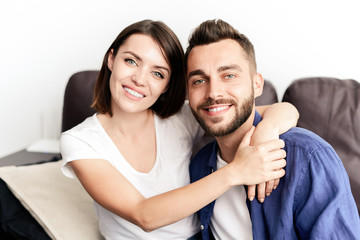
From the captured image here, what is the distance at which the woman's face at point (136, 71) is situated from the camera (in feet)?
4.59

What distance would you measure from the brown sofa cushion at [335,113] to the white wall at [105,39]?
1.04 ft

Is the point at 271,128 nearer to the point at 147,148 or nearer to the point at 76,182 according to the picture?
the point at 147,148

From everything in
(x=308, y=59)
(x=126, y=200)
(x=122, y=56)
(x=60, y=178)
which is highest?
(x=122, y=56)

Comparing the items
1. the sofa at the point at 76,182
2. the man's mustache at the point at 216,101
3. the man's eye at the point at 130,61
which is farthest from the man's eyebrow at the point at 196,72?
the sofa at the point at 76,182

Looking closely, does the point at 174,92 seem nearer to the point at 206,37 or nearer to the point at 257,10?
the point at 206,37

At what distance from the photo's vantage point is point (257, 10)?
2.03 metres

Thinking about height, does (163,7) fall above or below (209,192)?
above

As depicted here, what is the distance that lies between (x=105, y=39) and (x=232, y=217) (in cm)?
153

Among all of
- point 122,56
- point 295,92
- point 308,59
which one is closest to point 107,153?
point 122,56

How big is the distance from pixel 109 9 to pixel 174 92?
994 mm

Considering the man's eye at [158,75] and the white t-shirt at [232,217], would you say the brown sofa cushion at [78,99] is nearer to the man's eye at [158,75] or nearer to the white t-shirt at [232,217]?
the man's eye at [158,75]

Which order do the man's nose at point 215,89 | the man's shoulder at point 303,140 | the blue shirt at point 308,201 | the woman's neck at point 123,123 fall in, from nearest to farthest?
1. the blue shirt at point 308,201
2. the man's shoulder at point 303,140
3. the man's nose at point 215,89
4. the woman's neck at point 123,123

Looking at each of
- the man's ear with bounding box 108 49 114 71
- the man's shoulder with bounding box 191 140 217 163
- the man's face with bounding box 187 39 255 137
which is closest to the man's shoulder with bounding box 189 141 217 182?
the man's shoulder with bounding box 191 140 217 163

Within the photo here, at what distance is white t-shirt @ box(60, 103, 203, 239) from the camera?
1324 millimetres
